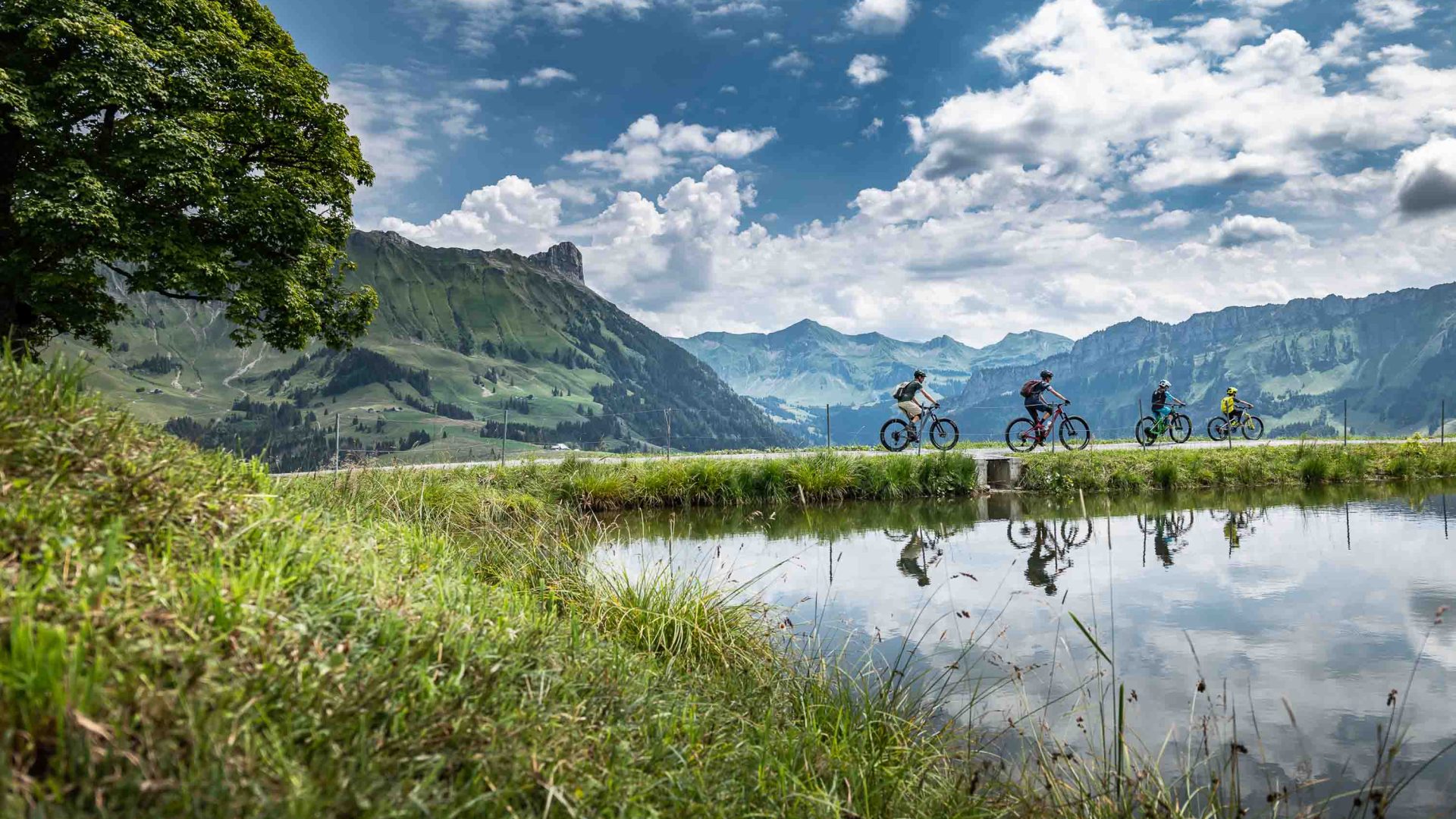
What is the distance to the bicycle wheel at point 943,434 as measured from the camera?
26672 millimetres

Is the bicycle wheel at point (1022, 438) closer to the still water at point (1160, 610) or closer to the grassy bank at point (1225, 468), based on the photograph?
the grassy bank at point (1225, 468)

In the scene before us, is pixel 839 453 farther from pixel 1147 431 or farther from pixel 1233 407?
pixel 1233 407

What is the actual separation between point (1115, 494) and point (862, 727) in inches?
833

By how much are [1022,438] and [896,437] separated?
4.47 meters

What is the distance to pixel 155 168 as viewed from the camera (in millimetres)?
15992

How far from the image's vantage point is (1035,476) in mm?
24234

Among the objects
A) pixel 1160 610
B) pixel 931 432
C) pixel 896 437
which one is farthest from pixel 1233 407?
pixel 1160 610

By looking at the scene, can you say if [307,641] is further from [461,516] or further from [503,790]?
[461,516]

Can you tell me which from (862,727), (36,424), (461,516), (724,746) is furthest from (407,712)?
(461,516)

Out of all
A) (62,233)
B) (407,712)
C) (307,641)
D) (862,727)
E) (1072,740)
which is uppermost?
(62,233)

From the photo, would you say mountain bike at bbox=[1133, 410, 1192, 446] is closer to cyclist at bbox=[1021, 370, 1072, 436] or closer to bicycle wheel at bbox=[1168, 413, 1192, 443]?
bicycle wheel at bbox=[1168, 413, 1192, 443]

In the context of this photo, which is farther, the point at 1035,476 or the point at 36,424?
the point at 1035,476

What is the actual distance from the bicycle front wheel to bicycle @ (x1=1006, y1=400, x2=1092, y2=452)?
1152 centimetres

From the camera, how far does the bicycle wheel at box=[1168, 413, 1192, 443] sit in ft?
110
